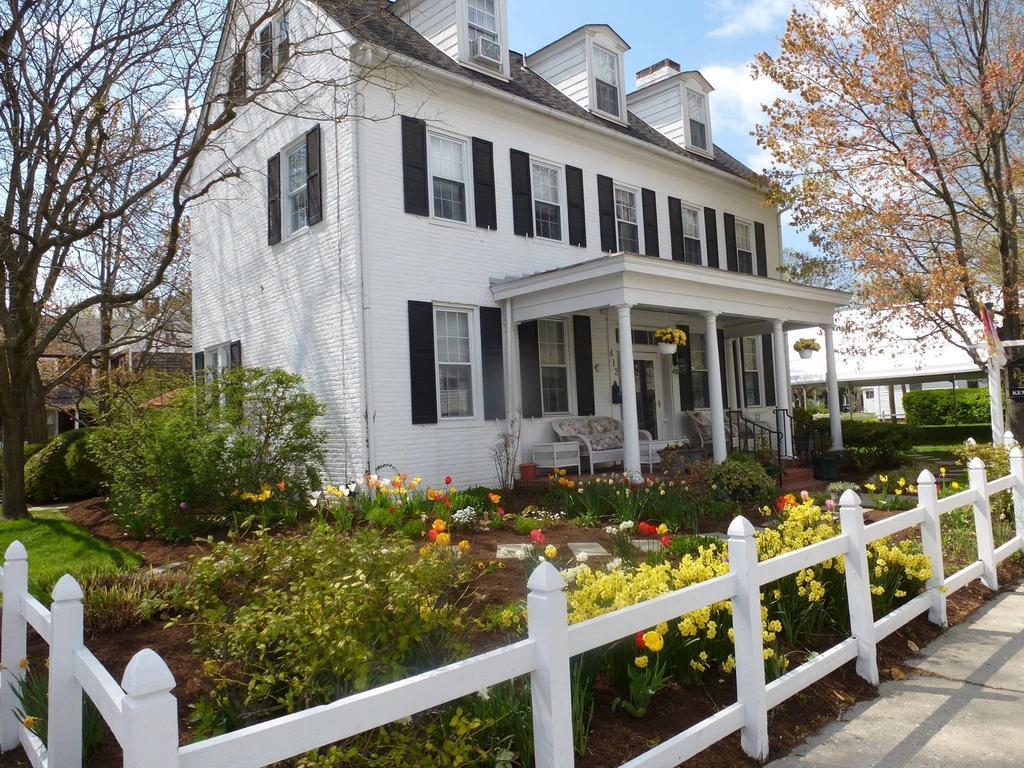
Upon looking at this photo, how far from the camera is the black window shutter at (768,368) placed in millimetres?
18016

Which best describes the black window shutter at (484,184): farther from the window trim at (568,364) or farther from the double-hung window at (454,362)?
the window trim at (568,364)

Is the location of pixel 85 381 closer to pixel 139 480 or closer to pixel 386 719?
pixel 139 480

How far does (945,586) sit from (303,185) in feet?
35.6

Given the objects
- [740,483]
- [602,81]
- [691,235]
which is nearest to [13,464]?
[740,483]

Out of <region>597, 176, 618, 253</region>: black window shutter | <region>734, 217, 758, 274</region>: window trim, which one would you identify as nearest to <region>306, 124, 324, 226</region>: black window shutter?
<region>597, 176, 618, 253</region>: black window shutter

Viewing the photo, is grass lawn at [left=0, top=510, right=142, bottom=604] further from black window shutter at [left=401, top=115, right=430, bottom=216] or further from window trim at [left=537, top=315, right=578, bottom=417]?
window trim at [left=537, top=315, right=578, bottom=417]

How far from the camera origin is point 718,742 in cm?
348

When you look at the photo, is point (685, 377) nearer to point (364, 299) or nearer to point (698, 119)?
point (698, 119)

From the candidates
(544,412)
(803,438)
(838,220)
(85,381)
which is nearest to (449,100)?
(544,412)

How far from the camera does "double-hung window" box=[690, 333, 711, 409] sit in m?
16.0

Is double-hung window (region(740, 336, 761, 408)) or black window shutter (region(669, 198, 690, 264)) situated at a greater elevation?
black window shutter (region(669, 198, 690, 264))

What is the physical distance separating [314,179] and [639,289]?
5453mm

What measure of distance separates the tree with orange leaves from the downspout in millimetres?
8122

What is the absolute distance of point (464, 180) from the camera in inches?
477
